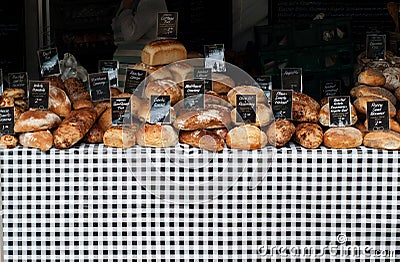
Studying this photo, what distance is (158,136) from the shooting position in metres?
4.00

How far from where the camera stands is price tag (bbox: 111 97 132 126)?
4098 millimetres

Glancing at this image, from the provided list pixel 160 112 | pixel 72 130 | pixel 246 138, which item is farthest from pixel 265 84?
pixel 72 130

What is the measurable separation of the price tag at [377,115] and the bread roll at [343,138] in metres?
0.10

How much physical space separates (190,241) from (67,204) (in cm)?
66

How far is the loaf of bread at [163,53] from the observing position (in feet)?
14.4

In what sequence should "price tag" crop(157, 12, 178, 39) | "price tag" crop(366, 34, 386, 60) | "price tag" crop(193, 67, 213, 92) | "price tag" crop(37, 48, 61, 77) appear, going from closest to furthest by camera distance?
"price tag" crop(193, 67, 213, 92)
"price tag" crop(157, 12, 178, 39)
"price tag" crop(37, 48, 61, 77)
"price tag" crop(366, 34, 386, 60)

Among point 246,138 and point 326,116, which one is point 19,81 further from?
point 326,116

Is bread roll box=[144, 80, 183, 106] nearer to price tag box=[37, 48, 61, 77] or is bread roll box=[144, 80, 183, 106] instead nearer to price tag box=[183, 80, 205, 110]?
price tag box=[183, 80, 205, 110]

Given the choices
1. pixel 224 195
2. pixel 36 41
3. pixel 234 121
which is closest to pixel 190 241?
pixel 224 195

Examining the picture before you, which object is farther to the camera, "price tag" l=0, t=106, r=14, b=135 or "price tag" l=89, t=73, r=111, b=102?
"price tag" l=89, t=73, r=111, b=102

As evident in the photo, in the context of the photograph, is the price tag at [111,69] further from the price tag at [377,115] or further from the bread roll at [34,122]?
the price tag at [377,115]

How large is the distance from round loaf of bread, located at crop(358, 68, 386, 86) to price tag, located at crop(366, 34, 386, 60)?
7.7 inches

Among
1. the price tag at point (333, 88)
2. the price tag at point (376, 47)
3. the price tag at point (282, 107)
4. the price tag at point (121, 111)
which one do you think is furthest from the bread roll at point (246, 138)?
the price tag at point (376, 47)

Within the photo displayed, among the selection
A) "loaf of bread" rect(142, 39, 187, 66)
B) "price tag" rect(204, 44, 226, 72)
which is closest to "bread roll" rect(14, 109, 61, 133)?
"loaf of bread" rect(142, 39, 187, 66)
